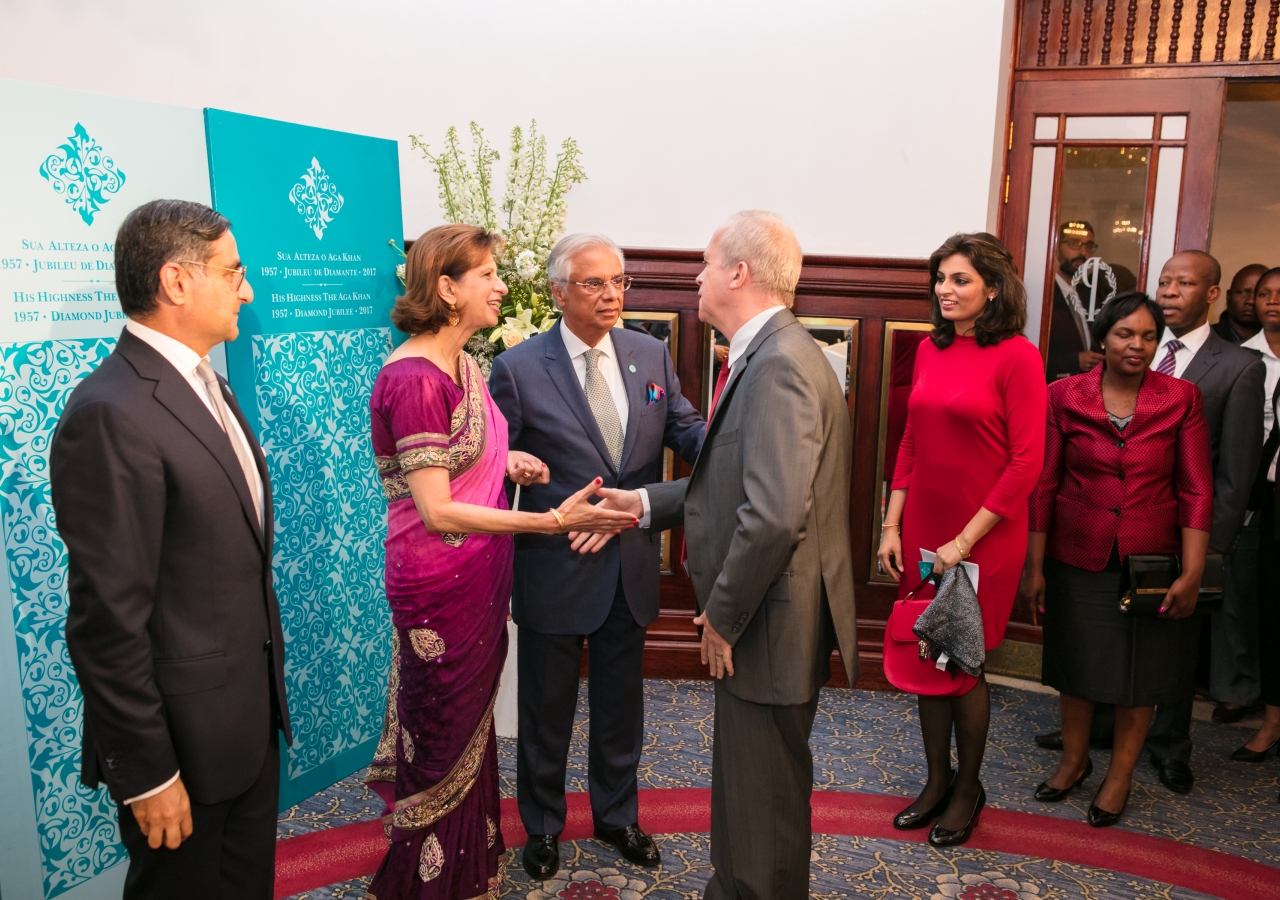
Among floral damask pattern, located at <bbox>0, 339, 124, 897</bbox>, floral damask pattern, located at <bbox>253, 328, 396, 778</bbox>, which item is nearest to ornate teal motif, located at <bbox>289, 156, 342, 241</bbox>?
floral damask pattern, located at <bbox>253, 328, 396, 778</bbox>

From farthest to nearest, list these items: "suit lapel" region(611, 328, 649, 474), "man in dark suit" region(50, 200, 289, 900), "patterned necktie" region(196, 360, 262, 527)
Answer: "suit lapel" region(611, 328, 649, 474)
"patterned necktie" region(196, 360, 262, 527)
"man in dark suit" region(50, 200, 289, 900)

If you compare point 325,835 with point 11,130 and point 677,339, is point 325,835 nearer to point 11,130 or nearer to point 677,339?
point 11,130

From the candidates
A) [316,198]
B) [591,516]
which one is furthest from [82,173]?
[591,516]

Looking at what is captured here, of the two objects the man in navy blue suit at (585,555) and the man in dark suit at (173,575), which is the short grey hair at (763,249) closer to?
the man in navy blue suit at (585,555)

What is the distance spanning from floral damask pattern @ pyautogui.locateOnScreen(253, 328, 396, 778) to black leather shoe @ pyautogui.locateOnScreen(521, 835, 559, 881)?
3.12ft

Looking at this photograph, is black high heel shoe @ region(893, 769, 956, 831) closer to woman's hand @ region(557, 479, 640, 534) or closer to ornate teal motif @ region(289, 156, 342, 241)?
woman's hand @ region(557, 479, 640, 534)

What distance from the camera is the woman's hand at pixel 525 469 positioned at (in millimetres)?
2738

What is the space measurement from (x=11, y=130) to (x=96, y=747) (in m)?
1.52

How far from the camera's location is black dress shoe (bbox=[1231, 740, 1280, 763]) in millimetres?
3873

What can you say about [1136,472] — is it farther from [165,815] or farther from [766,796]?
[165,815]

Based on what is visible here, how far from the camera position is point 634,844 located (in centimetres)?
298

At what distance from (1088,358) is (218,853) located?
4.13 meters

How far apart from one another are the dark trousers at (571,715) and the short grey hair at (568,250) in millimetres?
956

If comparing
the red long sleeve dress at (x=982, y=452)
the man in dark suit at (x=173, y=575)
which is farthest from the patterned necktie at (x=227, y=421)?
the red long sleeve dress at (x=982, y=452)
